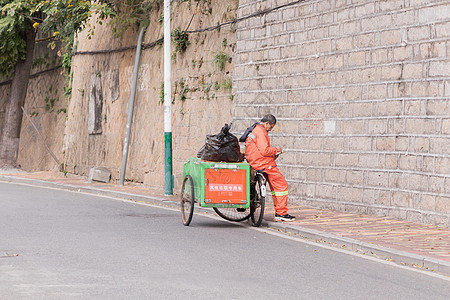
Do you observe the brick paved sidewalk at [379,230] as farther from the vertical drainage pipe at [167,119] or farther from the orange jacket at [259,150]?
the vertical drainage pipe at [167,119]

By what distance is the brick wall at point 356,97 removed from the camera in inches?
484

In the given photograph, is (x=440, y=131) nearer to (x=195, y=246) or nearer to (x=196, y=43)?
(x=195, y=246)

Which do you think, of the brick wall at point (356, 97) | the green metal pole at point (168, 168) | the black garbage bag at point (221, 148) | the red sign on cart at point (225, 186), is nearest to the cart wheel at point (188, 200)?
the red sign on cart at point (225, 186)

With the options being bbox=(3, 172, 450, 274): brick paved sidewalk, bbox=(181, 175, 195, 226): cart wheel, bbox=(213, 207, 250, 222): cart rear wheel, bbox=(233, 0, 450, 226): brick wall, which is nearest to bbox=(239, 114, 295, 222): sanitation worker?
bbox=(3, 172, 450, 274): brick paved sidewalk

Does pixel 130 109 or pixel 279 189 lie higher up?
pixel 130 109

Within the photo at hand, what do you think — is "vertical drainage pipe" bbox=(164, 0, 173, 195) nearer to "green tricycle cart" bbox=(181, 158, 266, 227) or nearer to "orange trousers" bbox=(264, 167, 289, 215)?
"green tricycle cart" bbox=(181, 158, 266, 227)

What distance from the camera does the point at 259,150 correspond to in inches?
482

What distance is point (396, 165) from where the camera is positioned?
1299 cm

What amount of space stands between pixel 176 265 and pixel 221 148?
3.86 metres

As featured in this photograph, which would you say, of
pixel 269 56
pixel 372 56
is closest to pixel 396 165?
pixel 372 56

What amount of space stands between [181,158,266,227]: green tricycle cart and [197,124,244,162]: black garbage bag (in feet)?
0.38

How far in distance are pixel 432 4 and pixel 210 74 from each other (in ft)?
22.8

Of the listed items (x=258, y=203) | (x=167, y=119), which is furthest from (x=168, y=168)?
(x=258, y=203)

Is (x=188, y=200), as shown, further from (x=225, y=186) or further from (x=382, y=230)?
(x=382, y=230)
